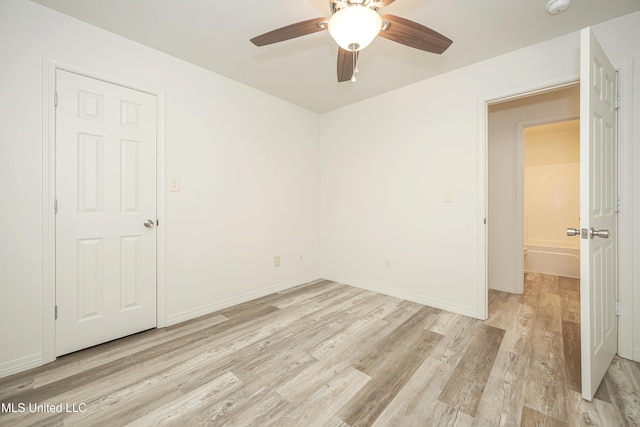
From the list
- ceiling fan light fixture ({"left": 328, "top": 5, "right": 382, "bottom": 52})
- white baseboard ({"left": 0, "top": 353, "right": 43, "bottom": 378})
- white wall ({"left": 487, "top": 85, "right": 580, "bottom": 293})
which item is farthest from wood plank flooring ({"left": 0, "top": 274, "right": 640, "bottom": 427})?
ceiling fan light fixture ({"left": 328, "top": 5, "right": 382, "bottom": 52})

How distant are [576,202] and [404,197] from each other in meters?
4.04

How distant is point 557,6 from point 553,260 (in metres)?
3.91

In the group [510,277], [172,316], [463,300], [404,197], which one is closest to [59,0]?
[172,316]

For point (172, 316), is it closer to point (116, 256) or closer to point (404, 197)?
point (116, 256)

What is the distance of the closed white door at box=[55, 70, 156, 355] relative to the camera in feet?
6.15

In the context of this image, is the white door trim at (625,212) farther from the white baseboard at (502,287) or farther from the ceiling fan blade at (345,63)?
the ceiling fan blade at (345,63)

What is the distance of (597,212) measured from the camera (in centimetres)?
150

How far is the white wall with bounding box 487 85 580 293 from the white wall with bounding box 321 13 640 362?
41.1 inches

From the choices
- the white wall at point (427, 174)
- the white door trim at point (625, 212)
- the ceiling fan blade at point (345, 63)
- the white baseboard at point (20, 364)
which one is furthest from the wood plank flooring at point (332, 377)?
the ceiling fan blade at point (345, 63)

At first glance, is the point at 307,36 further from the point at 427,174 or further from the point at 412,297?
the point at 412,297

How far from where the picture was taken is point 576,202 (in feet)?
15.3

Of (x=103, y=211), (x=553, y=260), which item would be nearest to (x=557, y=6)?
(x=103, y=211)

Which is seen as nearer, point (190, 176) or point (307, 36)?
point (307, 36)

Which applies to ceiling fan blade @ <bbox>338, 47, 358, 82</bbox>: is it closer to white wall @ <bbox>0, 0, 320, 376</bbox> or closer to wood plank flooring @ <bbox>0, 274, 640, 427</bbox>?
white wall @ <bbox>0, 0, 320, 376</bbox>
